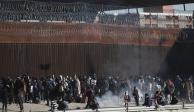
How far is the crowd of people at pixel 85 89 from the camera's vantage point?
28.5m

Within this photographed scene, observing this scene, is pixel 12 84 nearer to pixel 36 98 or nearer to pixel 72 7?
pixel 36 98

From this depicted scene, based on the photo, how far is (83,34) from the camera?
119 ft

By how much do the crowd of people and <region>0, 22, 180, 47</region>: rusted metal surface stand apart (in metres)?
2.47

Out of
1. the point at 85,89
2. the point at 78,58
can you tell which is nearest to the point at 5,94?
the point at 85,89

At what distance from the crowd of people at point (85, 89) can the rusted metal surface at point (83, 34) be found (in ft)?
8.11

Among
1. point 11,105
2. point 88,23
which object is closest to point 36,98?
point 11,105

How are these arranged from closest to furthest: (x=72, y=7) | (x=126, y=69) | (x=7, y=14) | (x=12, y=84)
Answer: (x=12, y=84) < (x=7, y=14) < (x=72, y=7) < (x=126, y=69)

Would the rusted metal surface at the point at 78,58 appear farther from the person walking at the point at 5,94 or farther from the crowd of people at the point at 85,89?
the person walking at the point at 5,94

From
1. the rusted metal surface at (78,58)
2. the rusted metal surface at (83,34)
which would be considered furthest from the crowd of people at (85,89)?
the rusted metal surface at (83,34)

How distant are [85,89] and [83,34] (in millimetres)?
5706

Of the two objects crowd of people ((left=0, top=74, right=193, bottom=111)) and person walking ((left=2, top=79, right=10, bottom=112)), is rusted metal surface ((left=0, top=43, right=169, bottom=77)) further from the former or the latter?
person walking ((left=2, top=79, right=10, bottom=112))

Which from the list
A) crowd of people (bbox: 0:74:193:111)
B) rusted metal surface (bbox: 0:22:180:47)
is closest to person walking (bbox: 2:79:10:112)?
crowd of people (bbox: 0:74:193:111)

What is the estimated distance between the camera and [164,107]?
29.8 metres

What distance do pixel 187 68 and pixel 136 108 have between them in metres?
14.7
